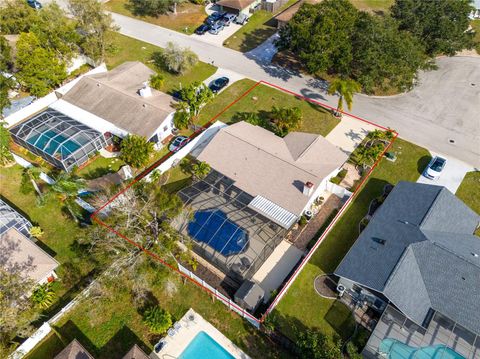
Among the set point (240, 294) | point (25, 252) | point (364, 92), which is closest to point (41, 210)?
point (25, 252)

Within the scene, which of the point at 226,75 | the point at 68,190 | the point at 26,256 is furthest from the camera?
the point at 226,75

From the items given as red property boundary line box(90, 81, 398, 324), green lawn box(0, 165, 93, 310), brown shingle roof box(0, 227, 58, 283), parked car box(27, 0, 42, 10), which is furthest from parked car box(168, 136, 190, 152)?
parked car box(27, 0, 42, 10)

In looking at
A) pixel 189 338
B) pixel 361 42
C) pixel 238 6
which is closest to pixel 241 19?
pixel 238 6

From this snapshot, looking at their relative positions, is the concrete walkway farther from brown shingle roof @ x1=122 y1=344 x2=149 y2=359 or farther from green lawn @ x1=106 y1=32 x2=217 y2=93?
brown shingle roof @ x1=122 y1=344 x2=149 y2=359

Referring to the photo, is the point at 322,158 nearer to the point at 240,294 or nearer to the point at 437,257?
the point at 437,257

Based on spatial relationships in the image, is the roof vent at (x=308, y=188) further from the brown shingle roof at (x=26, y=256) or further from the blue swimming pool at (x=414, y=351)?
the brown shingle roof at (x=26, y=256)

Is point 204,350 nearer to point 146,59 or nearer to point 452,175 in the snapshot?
point 452,175
